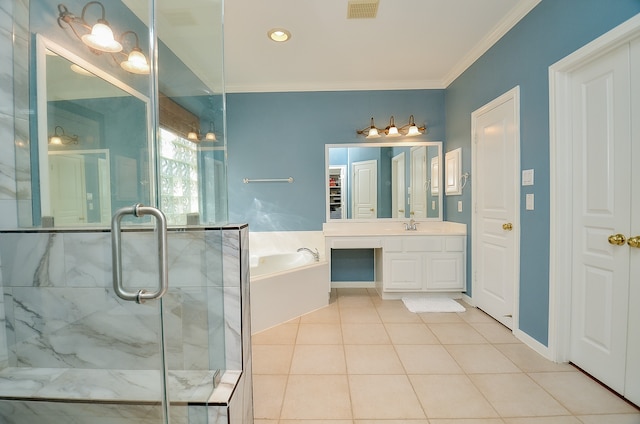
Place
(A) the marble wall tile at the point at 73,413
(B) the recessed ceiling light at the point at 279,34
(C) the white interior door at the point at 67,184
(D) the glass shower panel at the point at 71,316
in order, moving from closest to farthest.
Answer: (A) the marble wall tile at the point at 73,413 → (D) the glass shower panel at the point at 71,316 → (C) the white interior door at the point at 67,184 → (B) the recessed ceiling light at the point at 279,34

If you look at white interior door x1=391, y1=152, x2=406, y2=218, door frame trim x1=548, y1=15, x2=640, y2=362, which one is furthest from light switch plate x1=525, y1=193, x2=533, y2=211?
white interior door x1=391, y1=152, x2=406, y2=218

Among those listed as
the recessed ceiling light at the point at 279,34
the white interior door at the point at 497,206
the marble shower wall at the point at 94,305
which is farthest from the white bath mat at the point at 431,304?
the recessed ceiling light at the point at 279,34

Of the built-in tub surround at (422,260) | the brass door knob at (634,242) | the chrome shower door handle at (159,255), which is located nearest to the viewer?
the chrome shower door handle at (159,255)

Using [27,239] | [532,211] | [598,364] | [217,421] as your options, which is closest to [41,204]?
[27,239]

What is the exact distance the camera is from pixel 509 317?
2.38m

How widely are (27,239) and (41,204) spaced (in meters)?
0.17

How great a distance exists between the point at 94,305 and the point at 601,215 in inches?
109

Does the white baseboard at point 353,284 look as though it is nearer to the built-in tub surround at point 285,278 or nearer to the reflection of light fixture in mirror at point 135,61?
the built-in tub surround at point 285,278

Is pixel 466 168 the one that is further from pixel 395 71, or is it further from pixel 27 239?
pixel 27 239

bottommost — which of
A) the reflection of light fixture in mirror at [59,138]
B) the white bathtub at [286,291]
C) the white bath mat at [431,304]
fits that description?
the white bath mat at [431,304]

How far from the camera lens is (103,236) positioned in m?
1.27

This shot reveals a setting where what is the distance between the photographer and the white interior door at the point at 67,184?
131 centimetres

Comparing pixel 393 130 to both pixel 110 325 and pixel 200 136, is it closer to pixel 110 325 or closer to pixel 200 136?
pixel 200 136

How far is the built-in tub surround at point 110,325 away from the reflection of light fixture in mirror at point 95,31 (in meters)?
A: 0.97
